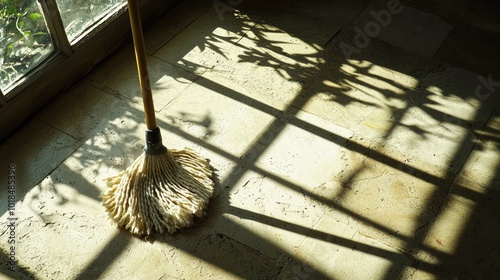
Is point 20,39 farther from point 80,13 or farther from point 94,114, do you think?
point 94,114

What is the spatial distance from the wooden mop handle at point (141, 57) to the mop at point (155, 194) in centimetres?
6

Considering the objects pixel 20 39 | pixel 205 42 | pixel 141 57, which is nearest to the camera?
pixel 141 57

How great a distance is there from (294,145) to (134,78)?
978mm

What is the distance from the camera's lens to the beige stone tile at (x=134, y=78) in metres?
3.34

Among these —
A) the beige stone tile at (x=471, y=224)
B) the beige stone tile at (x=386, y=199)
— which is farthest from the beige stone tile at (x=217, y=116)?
the beige stone tile at (x=471, y=224)

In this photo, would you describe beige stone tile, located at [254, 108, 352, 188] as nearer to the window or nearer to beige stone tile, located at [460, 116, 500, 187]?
beige stone tile, located at [460, 116, 500, 187]

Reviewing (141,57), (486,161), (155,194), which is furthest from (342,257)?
(141,57)

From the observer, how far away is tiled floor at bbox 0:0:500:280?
2.67m

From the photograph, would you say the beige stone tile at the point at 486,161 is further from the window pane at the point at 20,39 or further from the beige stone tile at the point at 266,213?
the window pane at the point at 20,39

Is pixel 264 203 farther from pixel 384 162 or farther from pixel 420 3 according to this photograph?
pixel 420 3

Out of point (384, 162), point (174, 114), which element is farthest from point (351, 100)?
point (174, 114)

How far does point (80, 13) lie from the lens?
3.28 m

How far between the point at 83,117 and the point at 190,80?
60 cm

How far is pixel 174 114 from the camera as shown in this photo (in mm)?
3232
